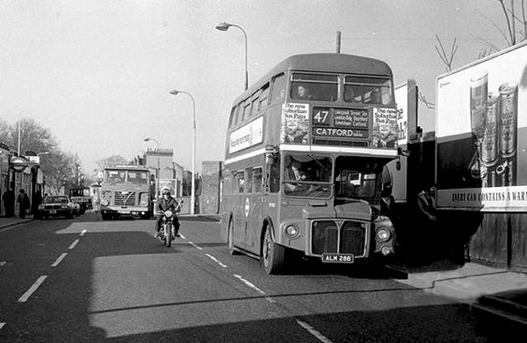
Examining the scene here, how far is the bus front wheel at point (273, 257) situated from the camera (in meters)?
12.3

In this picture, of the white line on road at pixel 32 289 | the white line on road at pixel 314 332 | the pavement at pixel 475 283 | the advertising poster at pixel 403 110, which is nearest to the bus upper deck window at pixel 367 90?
the pavement at pixel 475 283

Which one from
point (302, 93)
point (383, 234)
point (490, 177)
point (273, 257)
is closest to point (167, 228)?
point (273, 257)

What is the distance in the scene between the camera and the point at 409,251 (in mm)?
16562

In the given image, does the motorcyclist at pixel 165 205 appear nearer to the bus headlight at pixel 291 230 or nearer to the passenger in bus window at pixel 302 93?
the bus headlight at pixel 291 230

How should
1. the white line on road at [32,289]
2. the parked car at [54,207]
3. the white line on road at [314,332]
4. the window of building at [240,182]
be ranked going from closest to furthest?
the white line on road at [314,332], the white line on road at [32,289], the window of building at [240,182], the parked car at [54,207]

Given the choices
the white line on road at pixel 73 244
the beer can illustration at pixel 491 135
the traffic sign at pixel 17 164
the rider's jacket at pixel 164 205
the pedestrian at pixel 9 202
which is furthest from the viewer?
the traffic sign at pixel 17 164

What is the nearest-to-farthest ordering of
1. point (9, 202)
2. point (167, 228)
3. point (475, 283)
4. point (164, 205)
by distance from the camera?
point (475, 283)
point (167, 228)
point (164, 205)
point (9, 202)

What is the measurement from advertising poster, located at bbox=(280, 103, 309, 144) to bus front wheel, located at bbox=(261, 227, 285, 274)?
204cm

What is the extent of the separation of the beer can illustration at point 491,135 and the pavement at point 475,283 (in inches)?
92.1

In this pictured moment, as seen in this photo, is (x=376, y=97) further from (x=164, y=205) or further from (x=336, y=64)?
(x=164, y=205)

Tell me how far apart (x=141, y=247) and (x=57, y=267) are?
5.16 metres

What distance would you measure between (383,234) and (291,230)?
5.87 ft

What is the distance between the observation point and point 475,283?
439 inches

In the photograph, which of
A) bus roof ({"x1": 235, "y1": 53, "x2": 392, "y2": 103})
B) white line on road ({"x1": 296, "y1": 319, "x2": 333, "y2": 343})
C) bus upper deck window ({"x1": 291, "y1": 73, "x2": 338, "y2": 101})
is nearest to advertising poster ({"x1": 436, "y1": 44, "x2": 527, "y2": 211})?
bus roof ({"x1": 235, "y1": 53, "x2": 392, "y2": 103})
